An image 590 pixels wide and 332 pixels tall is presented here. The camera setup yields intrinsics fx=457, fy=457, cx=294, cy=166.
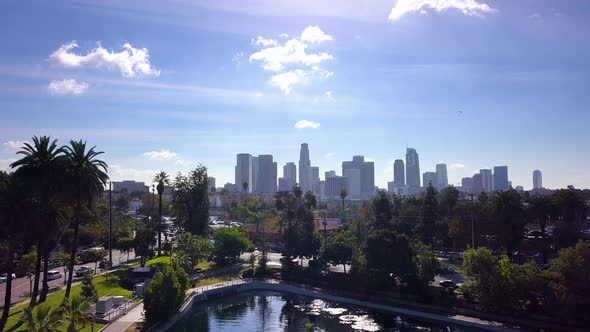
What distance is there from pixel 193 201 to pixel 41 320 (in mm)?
52976

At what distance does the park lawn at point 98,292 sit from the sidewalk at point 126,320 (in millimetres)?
901

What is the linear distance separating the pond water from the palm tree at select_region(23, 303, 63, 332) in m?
19.9

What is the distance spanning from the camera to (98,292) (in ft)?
143

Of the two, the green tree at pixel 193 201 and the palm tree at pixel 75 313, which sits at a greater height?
the green tree at pixel 193 201

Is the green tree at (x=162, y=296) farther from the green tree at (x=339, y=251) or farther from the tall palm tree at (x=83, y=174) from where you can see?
the green tree at (x=339, y=251)

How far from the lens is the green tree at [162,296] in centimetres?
3731

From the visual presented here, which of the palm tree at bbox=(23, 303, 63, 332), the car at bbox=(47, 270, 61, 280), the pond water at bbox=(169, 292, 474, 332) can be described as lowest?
the pond water at bbox=(169, 292, 474, 332)

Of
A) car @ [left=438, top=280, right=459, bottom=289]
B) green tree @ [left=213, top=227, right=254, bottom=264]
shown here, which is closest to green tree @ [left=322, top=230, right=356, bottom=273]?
car @ [left=438, top=280, right=459, bottom=289]

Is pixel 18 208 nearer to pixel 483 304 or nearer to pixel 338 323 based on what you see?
pixel 338 323

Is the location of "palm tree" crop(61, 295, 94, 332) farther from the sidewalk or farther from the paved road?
the paved road

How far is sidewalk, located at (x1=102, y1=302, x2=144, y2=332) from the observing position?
34875mm

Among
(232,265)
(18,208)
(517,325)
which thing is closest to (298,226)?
(232,265)

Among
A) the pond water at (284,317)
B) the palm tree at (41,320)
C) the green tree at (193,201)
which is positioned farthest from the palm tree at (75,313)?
the green tree at (193,201)

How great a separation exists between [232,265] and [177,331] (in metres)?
26.5
